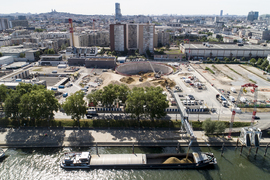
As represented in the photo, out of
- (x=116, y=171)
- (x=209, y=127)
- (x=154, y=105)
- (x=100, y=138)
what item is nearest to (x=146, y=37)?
(x=154, y=105)

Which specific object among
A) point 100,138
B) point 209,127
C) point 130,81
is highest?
A: point 130,81

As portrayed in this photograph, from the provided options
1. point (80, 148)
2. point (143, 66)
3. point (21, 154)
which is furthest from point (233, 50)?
point (21, 154)

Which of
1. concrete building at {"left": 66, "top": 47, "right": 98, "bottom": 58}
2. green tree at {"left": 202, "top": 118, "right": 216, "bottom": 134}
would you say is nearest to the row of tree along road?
green tree at {"left": 202, "top": 118, "right": 216, "bottom": 134}

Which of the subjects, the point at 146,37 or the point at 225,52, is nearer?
the point at 225,52

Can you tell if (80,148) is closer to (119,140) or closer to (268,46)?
(119,140)

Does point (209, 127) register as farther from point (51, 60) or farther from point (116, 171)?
point (51, 60)

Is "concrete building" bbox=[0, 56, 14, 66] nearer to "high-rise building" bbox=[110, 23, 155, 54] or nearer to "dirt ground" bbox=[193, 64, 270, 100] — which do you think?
"high-rise building" bbox=[110, 23, 155, 54]

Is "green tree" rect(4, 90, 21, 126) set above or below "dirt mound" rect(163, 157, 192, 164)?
above

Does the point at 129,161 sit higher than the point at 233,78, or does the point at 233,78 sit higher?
the point at 233,78
